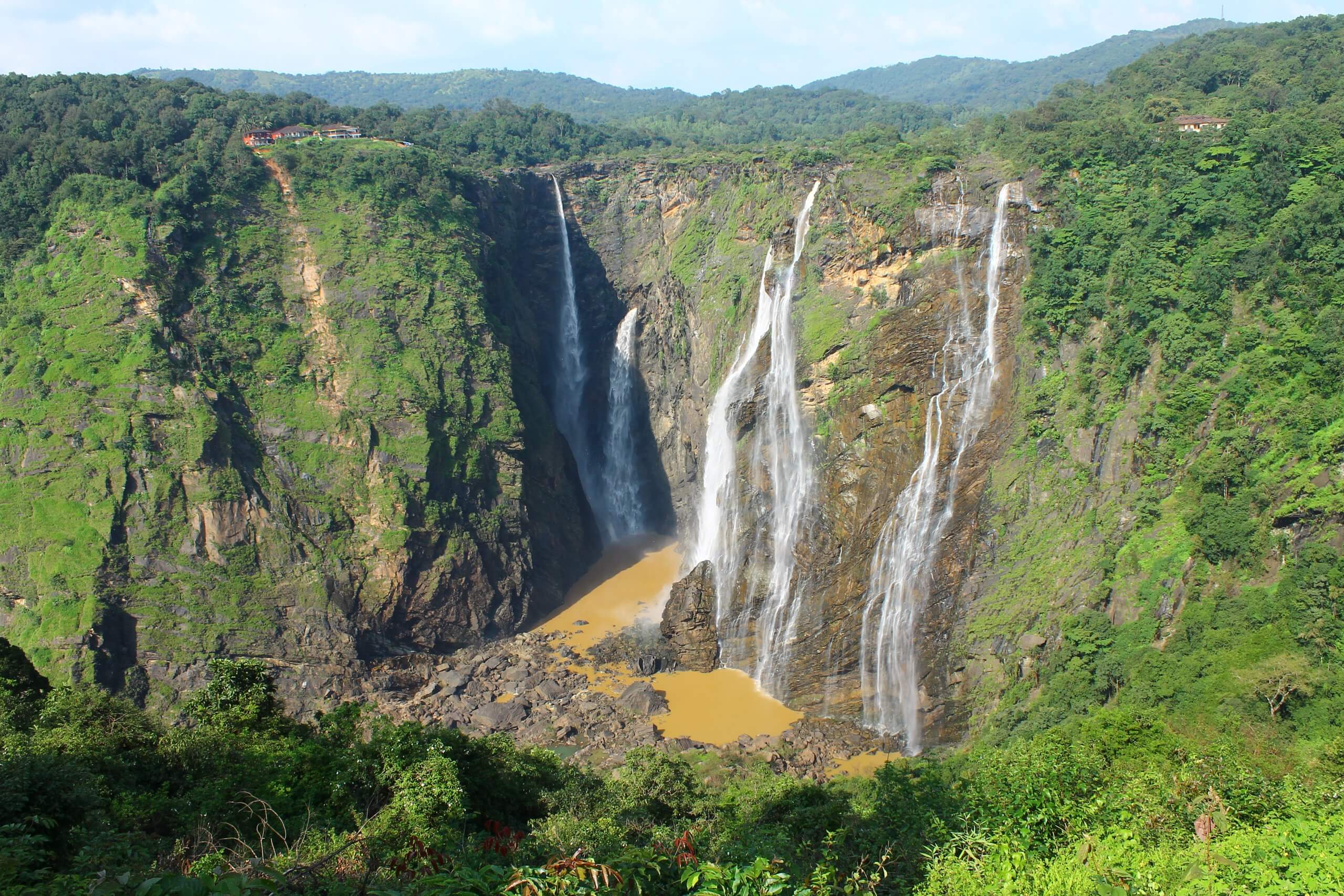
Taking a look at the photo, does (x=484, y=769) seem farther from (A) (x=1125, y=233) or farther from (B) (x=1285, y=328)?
(A) (x=1125, y=233)

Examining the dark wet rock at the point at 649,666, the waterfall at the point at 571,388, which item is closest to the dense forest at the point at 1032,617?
the dark wet rock at the point at 649,666

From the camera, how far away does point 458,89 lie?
104 m

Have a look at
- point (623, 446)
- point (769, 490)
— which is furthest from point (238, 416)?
point (769, 490)

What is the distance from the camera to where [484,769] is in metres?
15.7

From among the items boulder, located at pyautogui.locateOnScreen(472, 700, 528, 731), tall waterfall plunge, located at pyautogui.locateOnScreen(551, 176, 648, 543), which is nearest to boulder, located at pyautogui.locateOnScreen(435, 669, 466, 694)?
boulder, located at pyautogui.locateOnScreen(472, 700, 528, 731)

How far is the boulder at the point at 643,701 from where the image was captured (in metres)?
25.8

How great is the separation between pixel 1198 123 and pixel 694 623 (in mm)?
22281

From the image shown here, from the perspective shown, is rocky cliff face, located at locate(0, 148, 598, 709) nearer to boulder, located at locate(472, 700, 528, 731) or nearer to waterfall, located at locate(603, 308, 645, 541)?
waterfall, located at locate(603, 308, 645, 541)

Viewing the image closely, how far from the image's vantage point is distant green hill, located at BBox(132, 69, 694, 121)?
301 ft

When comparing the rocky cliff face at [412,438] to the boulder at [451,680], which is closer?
the rocky cliff face at [412,438]

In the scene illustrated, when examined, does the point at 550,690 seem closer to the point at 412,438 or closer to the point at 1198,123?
the point at 412,438

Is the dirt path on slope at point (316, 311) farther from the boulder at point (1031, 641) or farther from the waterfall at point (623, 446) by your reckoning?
the boulder at point (1031, 641)

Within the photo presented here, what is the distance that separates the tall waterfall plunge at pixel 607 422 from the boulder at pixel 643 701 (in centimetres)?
1195

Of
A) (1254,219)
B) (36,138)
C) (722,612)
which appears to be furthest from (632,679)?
(36,138)
